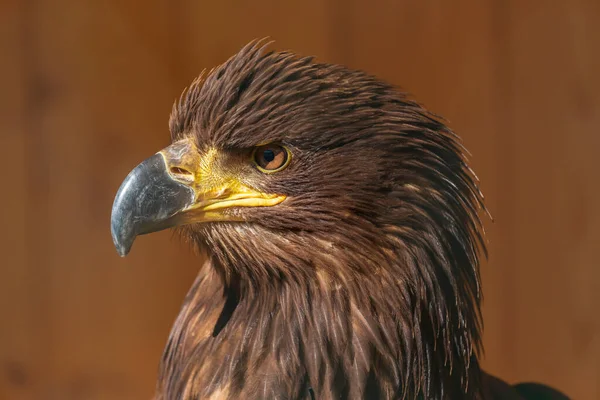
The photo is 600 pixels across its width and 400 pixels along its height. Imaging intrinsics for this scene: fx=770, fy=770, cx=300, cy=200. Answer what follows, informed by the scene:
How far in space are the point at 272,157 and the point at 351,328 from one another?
1.19ft

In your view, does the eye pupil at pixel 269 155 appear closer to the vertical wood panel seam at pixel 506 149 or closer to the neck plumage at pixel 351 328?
the neck plumage at pixel 351 328

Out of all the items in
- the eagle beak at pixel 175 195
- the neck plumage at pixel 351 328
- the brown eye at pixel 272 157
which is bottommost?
the neck plumage at pixel 351 328

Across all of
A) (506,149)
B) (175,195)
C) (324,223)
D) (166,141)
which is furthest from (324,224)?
(506,149)

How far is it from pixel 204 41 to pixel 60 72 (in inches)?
20.5

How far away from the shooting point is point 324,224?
1463mm

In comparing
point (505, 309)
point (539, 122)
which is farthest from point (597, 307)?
point (539, 122)

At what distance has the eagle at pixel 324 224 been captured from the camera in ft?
4.78

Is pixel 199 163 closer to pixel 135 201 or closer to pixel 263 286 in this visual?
pixel 135 201

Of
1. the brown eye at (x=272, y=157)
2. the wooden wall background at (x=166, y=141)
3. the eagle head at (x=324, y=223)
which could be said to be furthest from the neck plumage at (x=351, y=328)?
the wooden wall background at (x=166, y=141)

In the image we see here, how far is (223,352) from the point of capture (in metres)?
1.55

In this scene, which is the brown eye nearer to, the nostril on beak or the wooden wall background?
the nostril on beak

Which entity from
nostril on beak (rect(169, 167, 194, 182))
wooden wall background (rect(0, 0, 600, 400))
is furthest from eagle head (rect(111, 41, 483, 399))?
wooden wall background (rect(0, 0, 600, 400))

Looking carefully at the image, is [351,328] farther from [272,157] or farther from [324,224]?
[272,157]

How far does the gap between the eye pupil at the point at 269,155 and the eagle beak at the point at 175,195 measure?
0.23 feet
